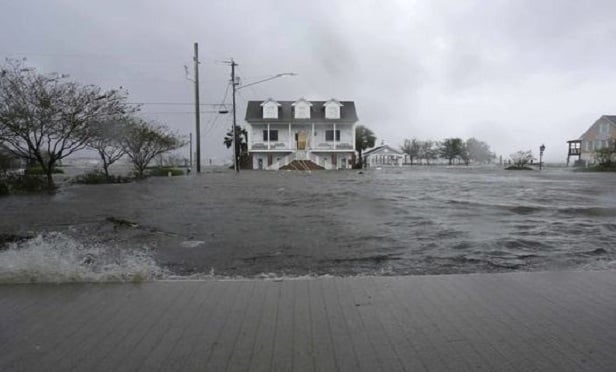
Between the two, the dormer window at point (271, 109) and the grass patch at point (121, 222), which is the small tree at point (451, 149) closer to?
the dormer window at point (271, 109)

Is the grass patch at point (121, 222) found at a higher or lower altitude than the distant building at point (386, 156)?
lower

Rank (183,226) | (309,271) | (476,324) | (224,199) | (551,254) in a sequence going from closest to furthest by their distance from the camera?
(476,324) < (309,271) < (551,254) < (183,226) < (224,199)

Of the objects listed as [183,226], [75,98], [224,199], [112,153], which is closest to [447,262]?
[183,226]

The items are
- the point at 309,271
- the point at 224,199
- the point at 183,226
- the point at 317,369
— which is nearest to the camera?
the point at 317,369

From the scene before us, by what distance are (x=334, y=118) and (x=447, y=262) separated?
193 feet

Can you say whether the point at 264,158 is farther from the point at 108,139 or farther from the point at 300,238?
the point at 300,238

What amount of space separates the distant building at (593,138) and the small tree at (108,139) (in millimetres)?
69532

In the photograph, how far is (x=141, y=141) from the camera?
3541 cm

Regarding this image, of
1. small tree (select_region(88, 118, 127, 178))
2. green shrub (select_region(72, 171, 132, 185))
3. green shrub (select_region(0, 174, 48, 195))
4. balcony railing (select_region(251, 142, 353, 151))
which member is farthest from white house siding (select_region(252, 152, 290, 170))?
green shrub (select_region(0, 174, 48, 195))

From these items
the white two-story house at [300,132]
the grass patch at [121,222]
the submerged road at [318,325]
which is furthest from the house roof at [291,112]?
the submerged road at [318,325]

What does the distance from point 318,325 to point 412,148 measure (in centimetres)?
12602

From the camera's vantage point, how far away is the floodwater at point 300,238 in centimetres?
635

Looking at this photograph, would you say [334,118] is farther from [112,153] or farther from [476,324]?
[476,324]

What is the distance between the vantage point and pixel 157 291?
509 cm
